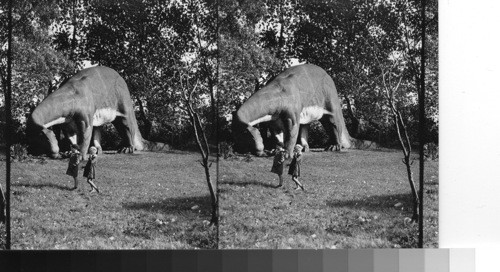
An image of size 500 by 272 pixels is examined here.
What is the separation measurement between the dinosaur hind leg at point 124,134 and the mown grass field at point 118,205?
0.08 m

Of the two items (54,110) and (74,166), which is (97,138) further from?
(54,110)

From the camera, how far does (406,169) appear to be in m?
10.0

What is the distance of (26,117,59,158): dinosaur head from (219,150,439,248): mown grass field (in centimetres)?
180

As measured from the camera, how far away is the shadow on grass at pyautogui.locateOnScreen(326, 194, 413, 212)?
32.6ft

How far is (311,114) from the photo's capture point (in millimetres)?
10148

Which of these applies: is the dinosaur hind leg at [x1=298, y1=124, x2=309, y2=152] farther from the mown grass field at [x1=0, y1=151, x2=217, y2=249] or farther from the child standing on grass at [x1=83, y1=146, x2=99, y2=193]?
the child standing on grass at [x1=83, y1=146, x2=99, y2=193]

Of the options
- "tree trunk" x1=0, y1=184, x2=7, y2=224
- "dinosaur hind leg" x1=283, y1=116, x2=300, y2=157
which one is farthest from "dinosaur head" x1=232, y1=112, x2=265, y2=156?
"tree trunk" x1=0, y1=184, x2=7, y2=224

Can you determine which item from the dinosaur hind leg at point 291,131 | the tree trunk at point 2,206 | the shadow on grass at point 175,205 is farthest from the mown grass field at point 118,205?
the dinosaur hind leg at point 291,131

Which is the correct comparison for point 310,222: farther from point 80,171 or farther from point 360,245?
point 80,171

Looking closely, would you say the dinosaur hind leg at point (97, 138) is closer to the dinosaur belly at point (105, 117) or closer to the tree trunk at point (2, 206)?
the dinosaur belly at point (105, 117)

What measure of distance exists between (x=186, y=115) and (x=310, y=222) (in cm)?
166

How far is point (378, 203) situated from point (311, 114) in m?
1.14

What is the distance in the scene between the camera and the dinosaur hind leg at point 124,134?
10203mm

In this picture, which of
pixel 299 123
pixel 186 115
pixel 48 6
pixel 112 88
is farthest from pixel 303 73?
pixel 48 6
